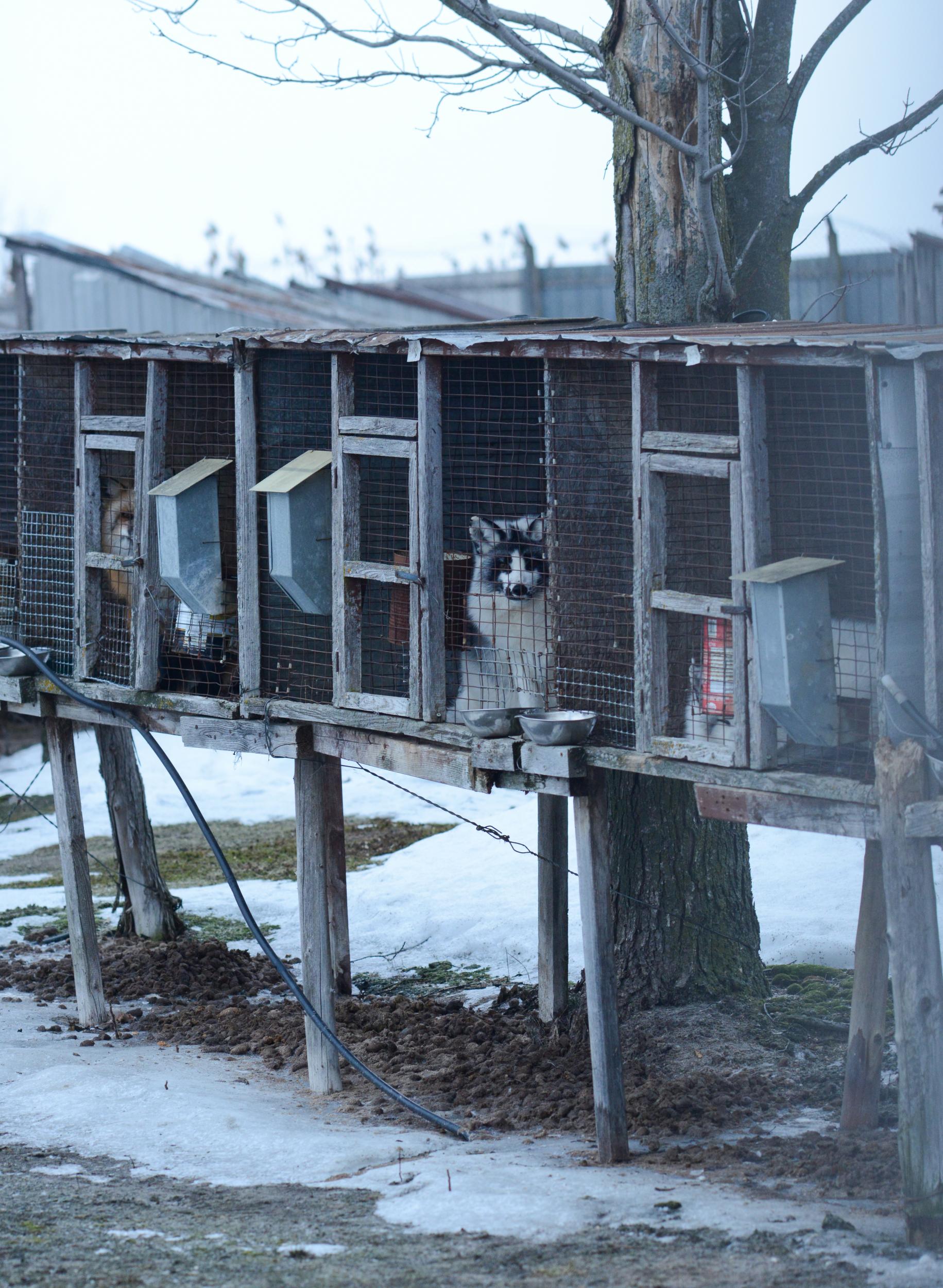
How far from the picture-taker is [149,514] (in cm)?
689

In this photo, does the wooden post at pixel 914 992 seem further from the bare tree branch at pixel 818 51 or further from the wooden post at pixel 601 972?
the bare tree branch at pixel 818 51

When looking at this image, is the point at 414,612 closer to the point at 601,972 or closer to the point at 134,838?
the point at 601,972

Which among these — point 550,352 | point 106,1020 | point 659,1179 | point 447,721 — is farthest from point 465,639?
point 106,1020

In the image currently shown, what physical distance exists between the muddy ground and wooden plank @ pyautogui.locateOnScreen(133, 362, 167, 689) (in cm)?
225

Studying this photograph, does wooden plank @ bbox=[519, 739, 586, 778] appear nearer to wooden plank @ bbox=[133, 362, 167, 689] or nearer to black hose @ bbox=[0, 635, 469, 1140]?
black hose @ bbox=[0, 635, 469, 1140]

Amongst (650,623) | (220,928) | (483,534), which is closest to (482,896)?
(220,928)

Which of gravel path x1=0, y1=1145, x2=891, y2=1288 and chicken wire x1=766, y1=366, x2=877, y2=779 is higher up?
chicken wire x1=766, y1=366, x2=877, y2=779

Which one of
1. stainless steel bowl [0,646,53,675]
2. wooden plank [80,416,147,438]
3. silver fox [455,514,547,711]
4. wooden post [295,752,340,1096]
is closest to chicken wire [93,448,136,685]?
wooden plank [80,416,147,438]

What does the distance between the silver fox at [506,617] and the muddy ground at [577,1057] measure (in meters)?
1.85

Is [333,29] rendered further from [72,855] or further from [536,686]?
[72,855]

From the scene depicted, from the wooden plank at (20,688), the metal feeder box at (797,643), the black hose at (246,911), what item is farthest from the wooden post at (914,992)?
the wooden plank at (20,688)

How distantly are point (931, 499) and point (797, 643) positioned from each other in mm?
604

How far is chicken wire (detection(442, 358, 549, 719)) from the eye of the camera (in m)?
5.59

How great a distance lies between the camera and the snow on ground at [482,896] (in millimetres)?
8750
